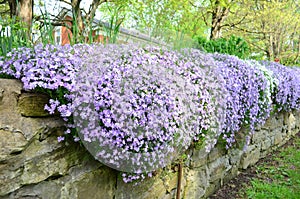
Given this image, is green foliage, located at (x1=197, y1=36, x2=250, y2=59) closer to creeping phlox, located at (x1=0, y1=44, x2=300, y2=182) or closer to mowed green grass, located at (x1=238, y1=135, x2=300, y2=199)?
mowed green grass, located at (x1=238, y1=135, x2=300, y2=199)

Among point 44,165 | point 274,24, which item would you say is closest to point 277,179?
point 44,165

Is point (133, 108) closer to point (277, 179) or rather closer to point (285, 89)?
point (277, 179)

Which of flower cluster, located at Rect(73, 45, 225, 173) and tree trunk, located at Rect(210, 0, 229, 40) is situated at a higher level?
tree trunk, located at Rect(210, 0, 229, 40)

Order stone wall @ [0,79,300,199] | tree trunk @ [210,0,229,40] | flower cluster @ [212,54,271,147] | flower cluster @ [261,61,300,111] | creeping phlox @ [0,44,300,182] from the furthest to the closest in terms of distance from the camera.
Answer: tree trunk @ [210,0,229,40]
flower cluster @ [261,61,300,111]
flower cluster @ [212,54,271,147]
creeping phlox @ [0,44,300,182]
stone wall @ [0,79,300,199]

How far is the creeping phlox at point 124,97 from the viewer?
1.34 m

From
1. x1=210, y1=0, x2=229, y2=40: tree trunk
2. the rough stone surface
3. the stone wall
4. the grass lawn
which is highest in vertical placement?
x1=210, y1=0, x2=229, y2=40: tree trunk

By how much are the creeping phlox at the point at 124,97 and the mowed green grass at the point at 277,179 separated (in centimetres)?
118

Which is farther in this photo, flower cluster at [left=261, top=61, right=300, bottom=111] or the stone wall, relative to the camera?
flower cluster at [left=261, top=61, right=300, bottom=111]

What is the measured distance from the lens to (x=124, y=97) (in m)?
1.41

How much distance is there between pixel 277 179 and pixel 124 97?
8.74 feet

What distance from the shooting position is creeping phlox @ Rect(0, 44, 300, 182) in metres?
1.34

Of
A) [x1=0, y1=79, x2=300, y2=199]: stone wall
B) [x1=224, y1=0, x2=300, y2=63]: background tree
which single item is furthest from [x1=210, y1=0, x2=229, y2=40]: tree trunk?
[x1=0, y1=79, x2=300, y2=199]: stone wall

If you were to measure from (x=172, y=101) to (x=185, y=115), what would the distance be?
7.0 inches

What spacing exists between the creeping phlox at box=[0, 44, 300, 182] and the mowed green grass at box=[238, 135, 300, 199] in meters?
1.18
